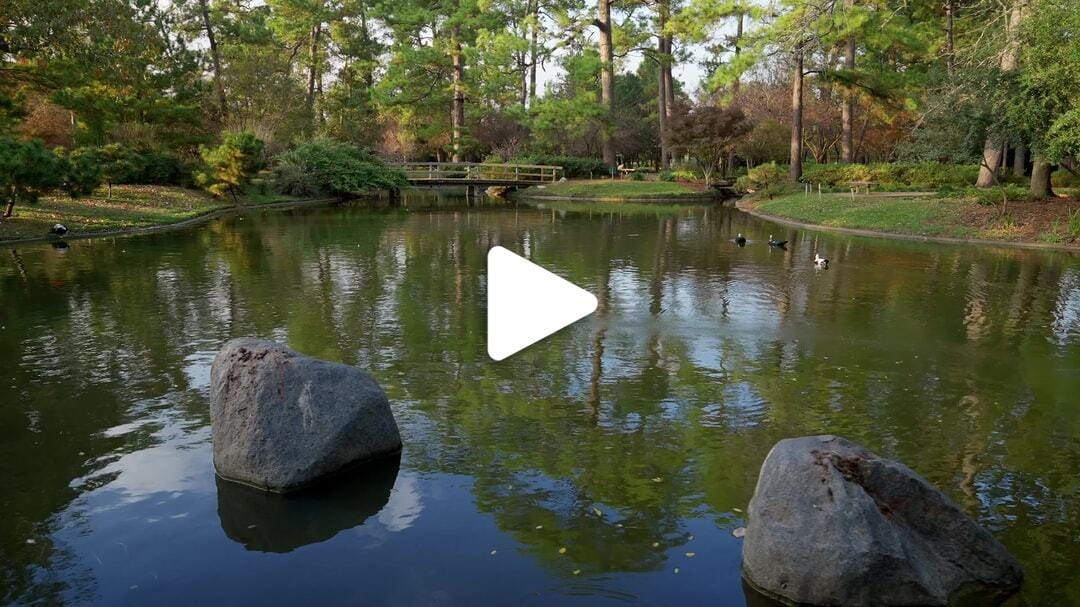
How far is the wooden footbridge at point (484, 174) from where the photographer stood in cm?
4847

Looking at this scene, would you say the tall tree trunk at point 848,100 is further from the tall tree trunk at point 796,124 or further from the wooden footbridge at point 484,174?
the wooden footbridge at point 484,174

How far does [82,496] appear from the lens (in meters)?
6.50

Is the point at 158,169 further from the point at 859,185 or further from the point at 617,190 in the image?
the point at 859,185

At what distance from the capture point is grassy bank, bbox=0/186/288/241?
75.5 feet

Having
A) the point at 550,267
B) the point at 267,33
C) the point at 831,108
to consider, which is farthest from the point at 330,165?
the point at 831,108

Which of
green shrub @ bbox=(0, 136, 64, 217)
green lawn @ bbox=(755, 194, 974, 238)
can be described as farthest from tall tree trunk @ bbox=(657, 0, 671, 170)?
green shrub @ bbox=(0, 136, 64, 217)

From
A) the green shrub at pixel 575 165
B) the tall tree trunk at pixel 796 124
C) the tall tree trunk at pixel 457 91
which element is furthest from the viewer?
the green shrub at pixel 575 165

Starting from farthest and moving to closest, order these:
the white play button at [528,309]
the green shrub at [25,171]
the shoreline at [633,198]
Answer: the shoreline at [633,198] < the green shrub at [25,171] < the white play button at [528,309]

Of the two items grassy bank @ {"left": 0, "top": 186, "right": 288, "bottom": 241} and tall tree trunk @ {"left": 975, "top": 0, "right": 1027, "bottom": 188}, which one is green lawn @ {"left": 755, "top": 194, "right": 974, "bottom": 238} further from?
grassy bank @ {"left": 0, "top": 186, "right": 288, "bottom": 241}

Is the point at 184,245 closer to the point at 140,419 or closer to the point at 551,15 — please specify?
the point at 140,419

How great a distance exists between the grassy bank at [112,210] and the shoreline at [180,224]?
14 centimetres

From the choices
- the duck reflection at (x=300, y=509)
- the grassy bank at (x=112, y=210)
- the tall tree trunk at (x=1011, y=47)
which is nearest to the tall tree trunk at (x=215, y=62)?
the grassy bank at (x=112, y=210)

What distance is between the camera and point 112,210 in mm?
27594

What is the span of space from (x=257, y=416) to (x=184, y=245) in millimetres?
17479
